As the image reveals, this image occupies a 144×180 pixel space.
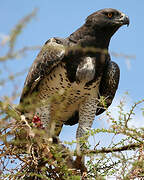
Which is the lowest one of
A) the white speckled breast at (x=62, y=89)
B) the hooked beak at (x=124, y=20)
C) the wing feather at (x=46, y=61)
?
the white speckled breast at (x=62, y=89)

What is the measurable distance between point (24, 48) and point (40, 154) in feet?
5.55

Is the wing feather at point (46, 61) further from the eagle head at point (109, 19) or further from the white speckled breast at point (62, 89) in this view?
the eagle head at point (109, 19)

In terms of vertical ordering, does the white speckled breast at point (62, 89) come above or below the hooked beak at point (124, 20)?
below

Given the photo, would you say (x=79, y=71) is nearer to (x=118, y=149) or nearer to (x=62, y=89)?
(x=62, y=89)

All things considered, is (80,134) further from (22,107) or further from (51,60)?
(22,107)

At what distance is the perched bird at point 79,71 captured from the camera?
14.0 ft

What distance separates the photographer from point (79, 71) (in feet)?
14.0

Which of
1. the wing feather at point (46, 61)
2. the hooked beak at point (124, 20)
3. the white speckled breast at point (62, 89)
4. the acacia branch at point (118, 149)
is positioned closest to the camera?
the acacia branch at point (118, 149)

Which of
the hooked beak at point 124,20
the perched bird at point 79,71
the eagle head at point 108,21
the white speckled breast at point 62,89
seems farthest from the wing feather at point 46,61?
the hooked beak at point 124,20

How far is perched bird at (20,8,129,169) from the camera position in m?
4.27

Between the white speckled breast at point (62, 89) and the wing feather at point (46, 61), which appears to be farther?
the white speckled breast at point (62, 89)

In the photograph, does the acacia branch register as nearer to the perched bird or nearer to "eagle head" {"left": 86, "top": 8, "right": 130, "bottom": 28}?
the perched bird

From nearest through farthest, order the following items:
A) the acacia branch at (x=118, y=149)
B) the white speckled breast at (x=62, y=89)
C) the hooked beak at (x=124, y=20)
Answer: the acacia branch at (x=118, y=149) → the white speckled breast at (x=62, y=89) → the hooked beak at (x=124, y=20)

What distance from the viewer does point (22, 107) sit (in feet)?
5.89
